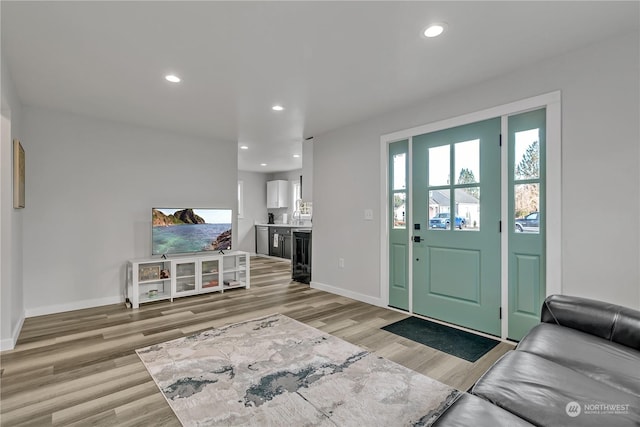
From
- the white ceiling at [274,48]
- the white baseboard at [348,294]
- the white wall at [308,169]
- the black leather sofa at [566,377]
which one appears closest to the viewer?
the black leather sofa at [566,377]

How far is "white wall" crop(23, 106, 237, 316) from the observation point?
12.0 ft

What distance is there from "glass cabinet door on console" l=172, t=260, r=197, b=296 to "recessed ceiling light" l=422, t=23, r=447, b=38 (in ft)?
12.8

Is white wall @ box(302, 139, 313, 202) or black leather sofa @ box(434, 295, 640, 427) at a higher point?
white wall @ box(302, 139, 313, 202)

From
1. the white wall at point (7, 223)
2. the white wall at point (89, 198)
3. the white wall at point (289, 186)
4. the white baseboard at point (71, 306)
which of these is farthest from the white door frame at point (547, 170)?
the white wall at point (289, 186)

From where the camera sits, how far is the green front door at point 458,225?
116 inches

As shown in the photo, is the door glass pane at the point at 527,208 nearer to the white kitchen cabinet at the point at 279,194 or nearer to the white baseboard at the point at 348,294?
the white baseboard at the point at 348,294

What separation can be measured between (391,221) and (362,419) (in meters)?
2.40

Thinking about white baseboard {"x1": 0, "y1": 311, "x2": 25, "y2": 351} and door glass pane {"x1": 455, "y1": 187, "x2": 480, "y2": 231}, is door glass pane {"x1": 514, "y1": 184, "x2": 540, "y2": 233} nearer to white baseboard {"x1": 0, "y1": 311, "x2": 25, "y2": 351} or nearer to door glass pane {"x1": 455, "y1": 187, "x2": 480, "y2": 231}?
door glass pane {"x1": 455, "y1": 187, "x2": 480, "y2": 231}

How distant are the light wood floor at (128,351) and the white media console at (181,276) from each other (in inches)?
6.8

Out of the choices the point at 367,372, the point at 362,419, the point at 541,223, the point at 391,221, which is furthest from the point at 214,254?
the point at 541,223

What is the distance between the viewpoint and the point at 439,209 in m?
3.35

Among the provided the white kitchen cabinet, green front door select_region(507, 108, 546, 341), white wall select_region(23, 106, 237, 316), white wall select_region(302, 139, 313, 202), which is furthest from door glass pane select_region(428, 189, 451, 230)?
the white kitchen cabinet

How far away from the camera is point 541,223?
262 cm

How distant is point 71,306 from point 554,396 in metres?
4.76
